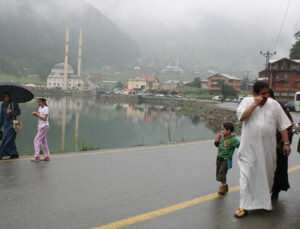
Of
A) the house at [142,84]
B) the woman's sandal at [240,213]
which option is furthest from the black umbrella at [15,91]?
the house at [142,84]

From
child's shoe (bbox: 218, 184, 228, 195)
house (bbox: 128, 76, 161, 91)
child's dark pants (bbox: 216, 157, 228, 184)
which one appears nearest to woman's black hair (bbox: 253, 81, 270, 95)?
child's dark pants (bbox: 216, 157, 228, 184)

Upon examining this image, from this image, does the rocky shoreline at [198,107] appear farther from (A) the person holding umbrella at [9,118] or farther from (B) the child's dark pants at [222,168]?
(B) the child's dark pants at [222,168]

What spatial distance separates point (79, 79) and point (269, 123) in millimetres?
122279

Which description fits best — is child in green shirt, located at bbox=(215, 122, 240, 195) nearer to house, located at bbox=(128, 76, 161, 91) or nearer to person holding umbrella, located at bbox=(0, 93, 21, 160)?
person holding umbrella, located at bbox=(0, 93, 21, 160)

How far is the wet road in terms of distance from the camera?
11.2ft

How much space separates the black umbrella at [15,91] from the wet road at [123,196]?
48.7 inches

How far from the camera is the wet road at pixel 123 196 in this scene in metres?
3.41

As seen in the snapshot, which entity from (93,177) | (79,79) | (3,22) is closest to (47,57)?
(79,79)

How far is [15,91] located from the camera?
6.53m

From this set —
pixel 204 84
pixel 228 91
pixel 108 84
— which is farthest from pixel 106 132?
pixel 108 84

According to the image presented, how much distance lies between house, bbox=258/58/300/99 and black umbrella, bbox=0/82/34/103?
49100mm

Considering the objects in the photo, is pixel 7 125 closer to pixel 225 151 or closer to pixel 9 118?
pixel 9 118

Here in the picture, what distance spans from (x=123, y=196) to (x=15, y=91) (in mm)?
3576

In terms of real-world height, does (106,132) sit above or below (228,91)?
below
